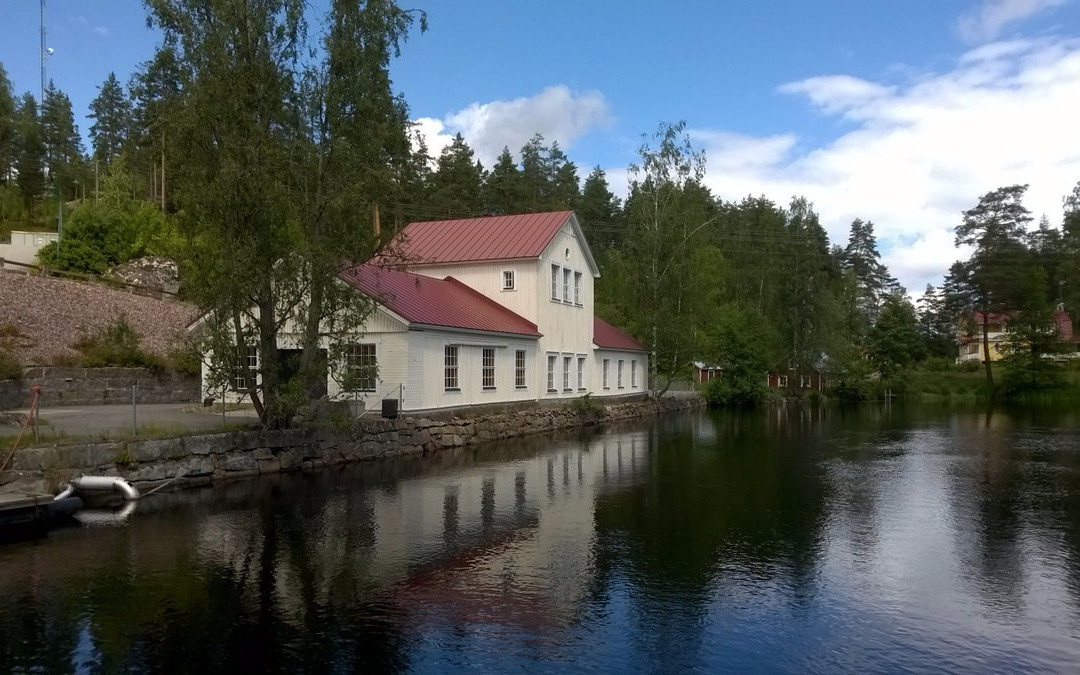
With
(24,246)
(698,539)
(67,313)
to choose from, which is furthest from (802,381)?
(24,246)

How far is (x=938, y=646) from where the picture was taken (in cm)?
705

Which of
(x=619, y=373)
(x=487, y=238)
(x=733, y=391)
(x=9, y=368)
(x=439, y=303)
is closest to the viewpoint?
(x=9, y=368)

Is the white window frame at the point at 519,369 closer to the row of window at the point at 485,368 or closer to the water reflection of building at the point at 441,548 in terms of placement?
the row of window at the point at 485,368

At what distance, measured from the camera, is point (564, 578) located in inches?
362

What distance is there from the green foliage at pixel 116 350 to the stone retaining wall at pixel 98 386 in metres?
0.48

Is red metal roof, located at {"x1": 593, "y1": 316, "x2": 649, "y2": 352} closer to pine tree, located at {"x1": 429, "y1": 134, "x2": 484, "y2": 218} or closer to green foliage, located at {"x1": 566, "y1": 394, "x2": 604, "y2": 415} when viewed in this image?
green foliage, located at {"x1": 566, "y1": 394, "x2": 604, "y2": 415}

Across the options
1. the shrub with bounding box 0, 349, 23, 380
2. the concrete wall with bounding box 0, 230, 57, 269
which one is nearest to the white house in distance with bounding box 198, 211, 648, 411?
the shrub with bounding box 0, 349, 23, 380

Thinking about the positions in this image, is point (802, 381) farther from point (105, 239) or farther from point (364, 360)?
point (105, 239)

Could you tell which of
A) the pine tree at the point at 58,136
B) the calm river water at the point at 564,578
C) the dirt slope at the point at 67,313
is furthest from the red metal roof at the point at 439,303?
the pine tree at the point at 58,136

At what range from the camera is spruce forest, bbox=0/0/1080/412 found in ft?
57.5

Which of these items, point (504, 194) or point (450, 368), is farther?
point (504, 194)

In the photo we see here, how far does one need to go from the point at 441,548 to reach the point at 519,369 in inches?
776

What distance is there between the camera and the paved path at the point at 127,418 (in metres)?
16.9

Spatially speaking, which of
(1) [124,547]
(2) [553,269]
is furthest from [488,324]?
(1) [124,547]
